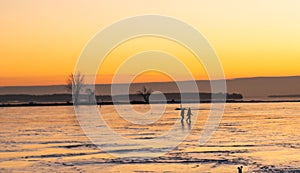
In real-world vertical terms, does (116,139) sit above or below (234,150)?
above

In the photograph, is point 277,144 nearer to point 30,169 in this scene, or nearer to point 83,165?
point 83,165

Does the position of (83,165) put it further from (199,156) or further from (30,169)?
(199,156)

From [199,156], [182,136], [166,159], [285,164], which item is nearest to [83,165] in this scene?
[166,159]

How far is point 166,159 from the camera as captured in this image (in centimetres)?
2614

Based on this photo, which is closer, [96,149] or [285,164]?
[285,164]

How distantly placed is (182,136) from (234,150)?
1024 cm

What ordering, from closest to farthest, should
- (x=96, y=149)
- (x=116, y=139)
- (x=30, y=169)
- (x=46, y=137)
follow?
(x=30, y=169), (x=96, y=149), (x=116, y=139), (x=46, y=137)

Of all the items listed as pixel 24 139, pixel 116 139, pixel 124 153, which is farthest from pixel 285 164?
pixel 24 139

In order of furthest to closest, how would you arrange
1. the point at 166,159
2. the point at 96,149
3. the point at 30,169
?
the point at 96,149, the point at 166,159, the point at 30,169

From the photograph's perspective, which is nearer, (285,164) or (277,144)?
(285,164)

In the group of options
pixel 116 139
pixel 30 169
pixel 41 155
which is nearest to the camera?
pixel 30 169

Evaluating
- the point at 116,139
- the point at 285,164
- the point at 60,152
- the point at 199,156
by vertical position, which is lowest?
the point at 285,164

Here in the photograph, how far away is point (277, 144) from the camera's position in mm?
33250

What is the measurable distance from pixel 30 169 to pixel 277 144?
16.0 m
